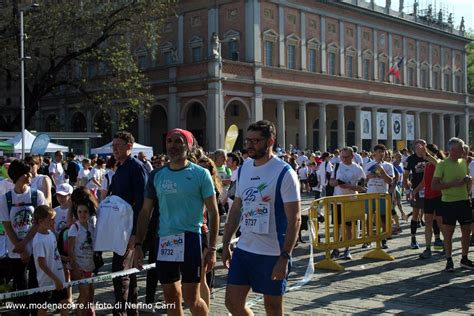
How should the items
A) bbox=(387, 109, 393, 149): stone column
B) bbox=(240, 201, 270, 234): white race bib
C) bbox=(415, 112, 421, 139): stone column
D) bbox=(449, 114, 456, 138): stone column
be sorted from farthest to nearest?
bbox=(449, 114, 456, 138): stone column → bbox=(415, 112, 421, 139): stone column → bbox=(387, 109, 393, 149): stone column → bbox=(240, 201, 270, 234): white race bib

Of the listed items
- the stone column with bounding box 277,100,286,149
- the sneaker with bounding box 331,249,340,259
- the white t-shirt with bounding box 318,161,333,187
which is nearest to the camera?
the sneaker with bounding box 331,249,340,259

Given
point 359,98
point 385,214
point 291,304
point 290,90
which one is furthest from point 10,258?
point 359,98

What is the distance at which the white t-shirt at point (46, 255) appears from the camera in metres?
6.35

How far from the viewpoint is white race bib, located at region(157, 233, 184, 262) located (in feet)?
18.5

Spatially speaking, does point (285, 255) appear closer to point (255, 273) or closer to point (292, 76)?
point (255, 273)

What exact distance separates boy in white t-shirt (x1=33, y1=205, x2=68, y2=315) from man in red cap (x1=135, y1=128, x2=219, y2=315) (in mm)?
1349

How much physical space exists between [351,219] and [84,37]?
28.4 m

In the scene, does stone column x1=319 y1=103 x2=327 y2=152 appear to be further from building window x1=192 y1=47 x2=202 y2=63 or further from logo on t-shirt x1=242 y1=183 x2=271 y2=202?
logo on t-shirt x1=242 y1=183 x2=271 y2=202

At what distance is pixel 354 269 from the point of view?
10453 mm

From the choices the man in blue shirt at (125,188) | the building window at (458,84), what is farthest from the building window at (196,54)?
the man in blue shirt at (125,188)

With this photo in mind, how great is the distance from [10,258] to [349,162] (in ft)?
21.7

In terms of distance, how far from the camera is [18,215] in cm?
721

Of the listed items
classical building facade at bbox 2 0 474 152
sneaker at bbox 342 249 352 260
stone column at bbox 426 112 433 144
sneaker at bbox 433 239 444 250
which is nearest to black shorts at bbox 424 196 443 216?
sneaker at bbox 433 239 444 250

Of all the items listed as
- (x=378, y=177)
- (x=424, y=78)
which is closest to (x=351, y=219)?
(x=378, y=177)
